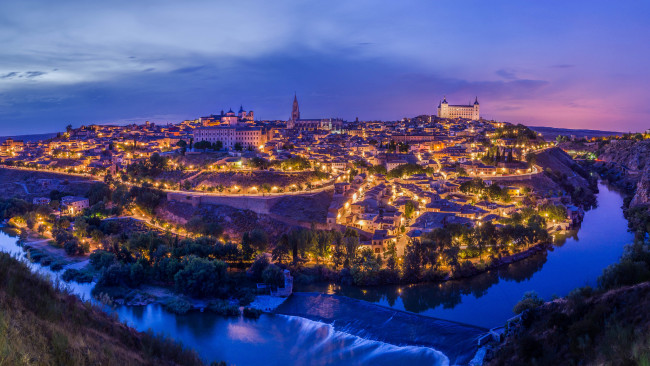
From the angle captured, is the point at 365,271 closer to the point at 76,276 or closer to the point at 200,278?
the point at 200,278

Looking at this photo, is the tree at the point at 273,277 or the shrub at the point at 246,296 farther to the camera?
the tree at the point at 273,277

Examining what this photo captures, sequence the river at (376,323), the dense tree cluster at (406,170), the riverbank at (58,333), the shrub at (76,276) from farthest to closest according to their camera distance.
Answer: the dense tree cluster at (406,170) < the shrub at (76,276) < the river at (376,323) < the riverbank at (58,333)

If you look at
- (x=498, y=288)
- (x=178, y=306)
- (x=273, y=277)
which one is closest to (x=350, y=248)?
(x=273, y=277)

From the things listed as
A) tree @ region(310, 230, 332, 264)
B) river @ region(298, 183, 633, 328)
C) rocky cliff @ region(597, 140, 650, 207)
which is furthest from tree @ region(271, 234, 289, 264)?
rocky cliff @ region(597, 140, 650, 207)

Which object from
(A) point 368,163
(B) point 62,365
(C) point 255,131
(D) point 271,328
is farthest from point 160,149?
(B) point 62,365

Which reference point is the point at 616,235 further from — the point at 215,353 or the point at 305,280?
the point at 215,353

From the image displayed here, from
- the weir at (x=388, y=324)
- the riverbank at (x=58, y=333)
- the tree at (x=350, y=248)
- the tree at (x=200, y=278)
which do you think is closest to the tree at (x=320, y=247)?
the tree at (x=350, y=248)

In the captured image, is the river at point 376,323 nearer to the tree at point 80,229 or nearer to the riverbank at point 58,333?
the riverbank at point 58,333
